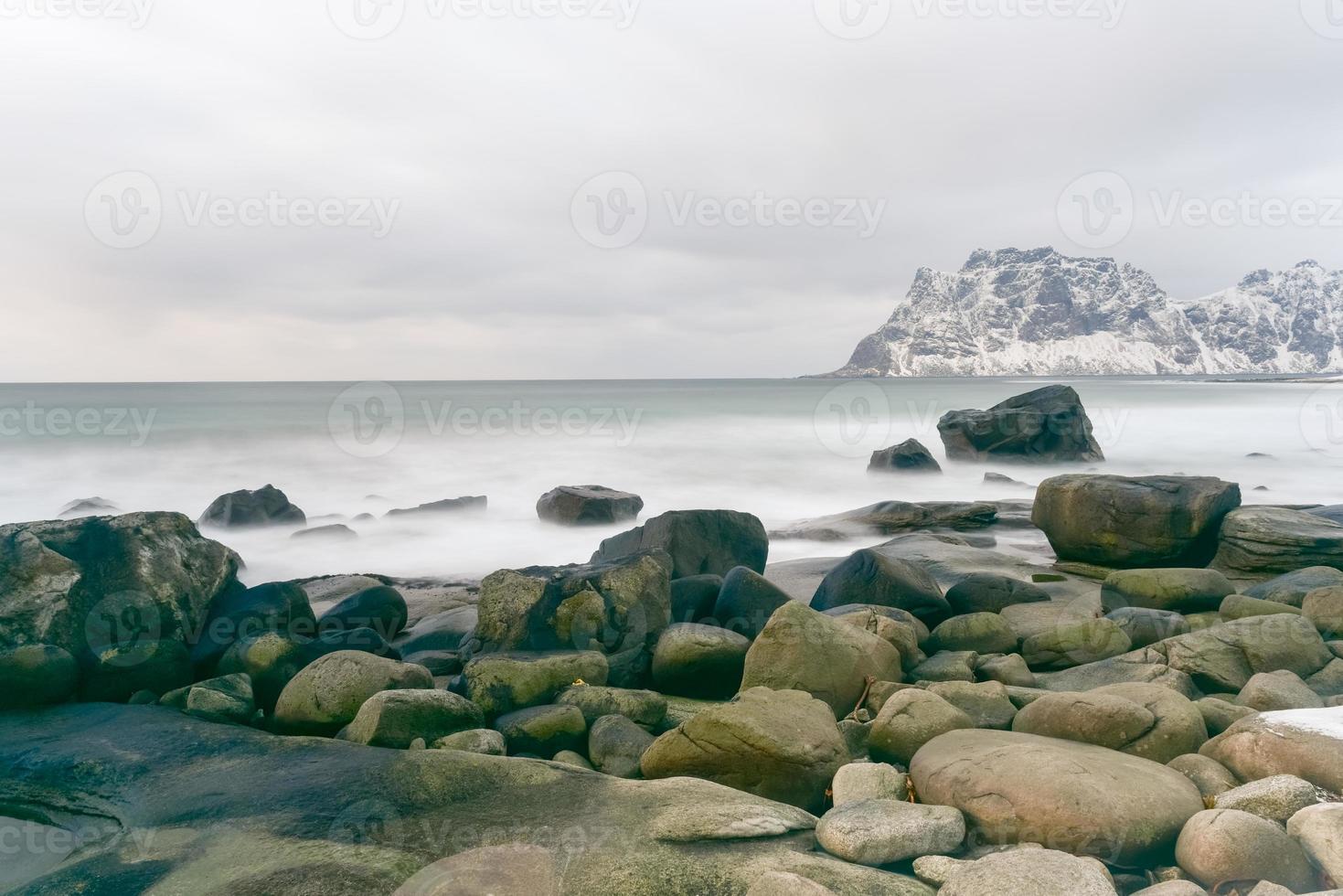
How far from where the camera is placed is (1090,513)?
34.7ft

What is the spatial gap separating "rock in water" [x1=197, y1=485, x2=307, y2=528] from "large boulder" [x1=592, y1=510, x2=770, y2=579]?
791 centimetres

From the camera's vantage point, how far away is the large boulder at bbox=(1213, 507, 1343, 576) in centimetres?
938

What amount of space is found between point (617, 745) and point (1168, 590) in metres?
6.05

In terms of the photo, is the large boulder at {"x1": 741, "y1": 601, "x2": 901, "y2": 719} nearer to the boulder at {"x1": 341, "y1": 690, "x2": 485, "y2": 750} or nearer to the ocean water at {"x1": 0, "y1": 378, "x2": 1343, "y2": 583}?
the boulder at {"x1": 341, "y1": 690, "x2": 485, "y2": 750}

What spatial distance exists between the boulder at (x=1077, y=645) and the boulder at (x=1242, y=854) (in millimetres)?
3145

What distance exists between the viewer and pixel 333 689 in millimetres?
5586

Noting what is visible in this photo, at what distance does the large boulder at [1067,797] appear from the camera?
11.9 ft

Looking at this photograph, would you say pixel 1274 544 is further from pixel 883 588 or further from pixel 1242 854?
pixel 1242 854

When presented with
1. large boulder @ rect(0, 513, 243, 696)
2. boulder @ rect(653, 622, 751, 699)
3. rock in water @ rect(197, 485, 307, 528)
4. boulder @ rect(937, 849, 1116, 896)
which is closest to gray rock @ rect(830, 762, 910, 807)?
boulder @ rect(937, 849, 1116, 896)

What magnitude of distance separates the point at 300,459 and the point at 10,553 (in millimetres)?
23537

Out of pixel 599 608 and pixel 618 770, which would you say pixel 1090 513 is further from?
pixel 618 770

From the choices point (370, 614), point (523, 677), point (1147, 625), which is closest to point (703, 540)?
point (370, 614)

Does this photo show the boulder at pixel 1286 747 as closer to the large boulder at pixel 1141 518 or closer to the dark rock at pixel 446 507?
the large boulder at pixel 1141 518

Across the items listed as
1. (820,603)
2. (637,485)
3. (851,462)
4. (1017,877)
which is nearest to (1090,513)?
(820,603)
